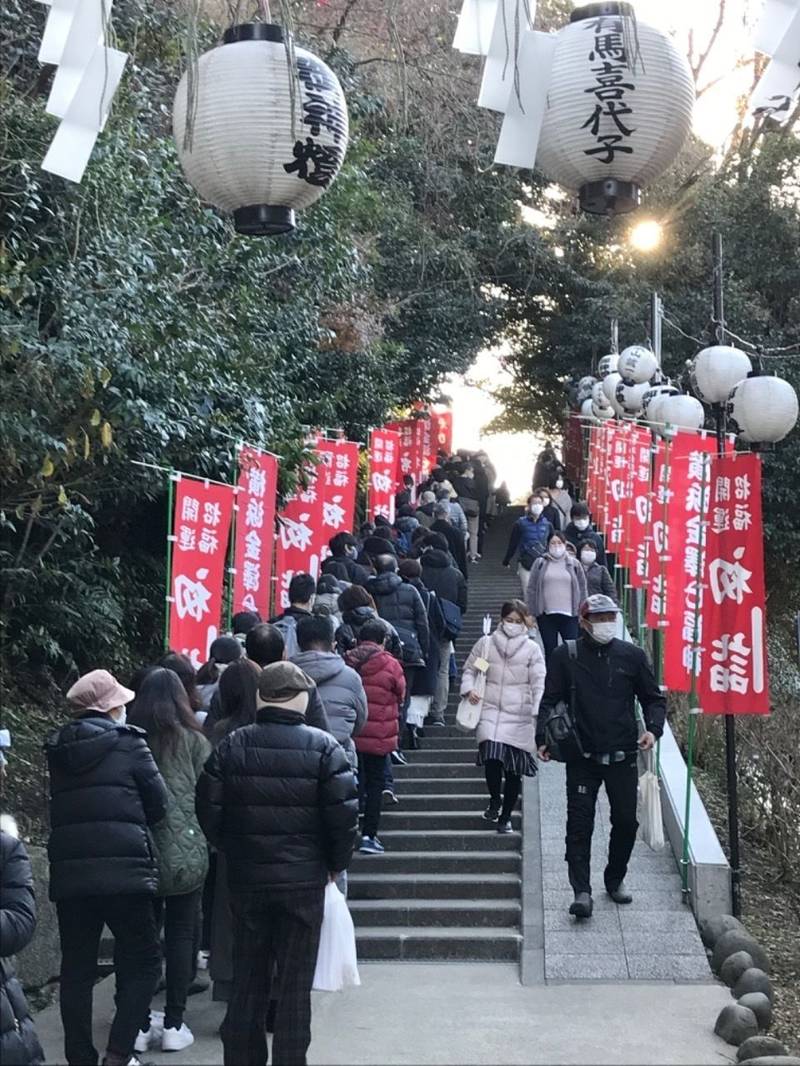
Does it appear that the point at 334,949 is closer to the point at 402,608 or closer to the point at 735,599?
the point at 735,599

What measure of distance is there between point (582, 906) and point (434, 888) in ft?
4.49

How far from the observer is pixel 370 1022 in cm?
746

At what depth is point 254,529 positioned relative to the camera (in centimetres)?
1270

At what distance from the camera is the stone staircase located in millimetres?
→ 8961

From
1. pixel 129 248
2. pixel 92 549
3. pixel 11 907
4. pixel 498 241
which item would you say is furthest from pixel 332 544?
pixel 498 241

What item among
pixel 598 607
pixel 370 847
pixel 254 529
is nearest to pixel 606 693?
pixel 598 607

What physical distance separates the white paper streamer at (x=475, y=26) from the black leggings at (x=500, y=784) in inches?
218

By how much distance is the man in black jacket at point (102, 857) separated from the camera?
6211mm

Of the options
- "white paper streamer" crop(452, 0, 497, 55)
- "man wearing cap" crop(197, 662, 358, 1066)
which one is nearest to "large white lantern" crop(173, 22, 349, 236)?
"white paper streamer" crop(452, 0, 497, 55)

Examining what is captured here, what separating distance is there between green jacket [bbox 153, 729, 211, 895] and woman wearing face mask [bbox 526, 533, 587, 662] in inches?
300

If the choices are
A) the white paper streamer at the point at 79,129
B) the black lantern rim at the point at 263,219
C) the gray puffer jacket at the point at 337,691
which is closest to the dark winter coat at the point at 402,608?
the gray puffer jacket at the point at 337,691

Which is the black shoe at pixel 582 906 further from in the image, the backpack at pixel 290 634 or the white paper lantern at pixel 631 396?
the white paper lantern at pixel 631 396

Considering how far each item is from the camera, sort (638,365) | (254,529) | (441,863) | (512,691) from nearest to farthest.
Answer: (441,863), (512,691), (254,529), (638,365)

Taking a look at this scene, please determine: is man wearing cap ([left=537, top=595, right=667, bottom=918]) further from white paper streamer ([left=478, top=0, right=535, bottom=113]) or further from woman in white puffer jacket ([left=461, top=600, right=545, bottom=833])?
white paper streamer ([left=478, top=0, right=535, bottom=113])
